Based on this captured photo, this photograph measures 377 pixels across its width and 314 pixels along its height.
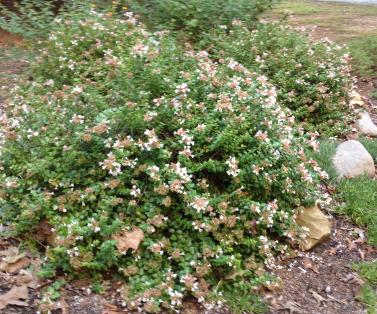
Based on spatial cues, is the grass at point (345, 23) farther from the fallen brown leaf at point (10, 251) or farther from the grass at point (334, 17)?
the fallen brown leaf at point (10, 251)

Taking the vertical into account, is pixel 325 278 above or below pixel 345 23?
below

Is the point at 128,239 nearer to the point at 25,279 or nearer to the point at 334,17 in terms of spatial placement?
the point at 25,279

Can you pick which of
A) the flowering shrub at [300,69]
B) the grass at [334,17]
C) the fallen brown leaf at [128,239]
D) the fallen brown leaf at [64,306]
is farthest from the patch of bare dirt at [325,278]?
the grass at [334,17]

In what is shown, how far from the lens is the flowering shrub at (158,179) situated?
10.9 feet

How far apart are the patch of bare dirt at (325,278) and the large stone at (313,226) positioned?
71 millimetres

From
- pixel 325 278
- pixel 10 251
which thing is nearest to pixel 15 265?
pixel 10 251

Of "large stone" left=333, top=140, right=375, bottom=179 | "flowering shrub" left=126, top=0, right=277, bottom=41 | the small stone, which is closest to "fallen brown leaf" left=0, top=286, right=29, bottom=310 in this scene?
"large stone" left=333, top=140, right=375, bottom=179

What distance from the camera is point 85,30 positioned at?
5.41m

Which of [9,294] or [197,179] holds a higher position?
[197,179]

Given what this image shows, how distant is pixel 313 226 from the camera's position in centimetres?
420

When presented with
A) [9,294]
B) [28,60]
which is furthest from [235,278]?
[28,60]

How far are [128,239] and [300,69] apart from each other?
3527 millimetres

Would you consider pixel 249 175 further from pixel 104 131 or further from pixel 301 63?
pixel 301 63

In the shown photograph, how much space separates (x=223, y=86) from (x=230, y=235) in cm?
125
